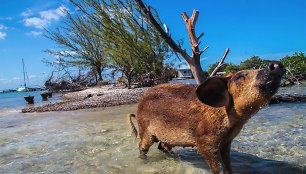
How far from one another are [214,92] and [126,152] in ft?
9.24

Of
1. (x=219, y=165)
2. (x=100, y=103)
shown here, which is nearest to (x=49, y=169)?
(x=219, y=165)

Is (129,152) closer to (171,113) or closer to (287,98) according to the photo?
(171,113)

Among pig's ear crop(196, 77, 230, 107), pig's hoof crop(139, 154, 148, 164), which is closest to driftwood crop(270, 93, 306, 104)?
pig's hoof crop(139, 154, 148, 164)

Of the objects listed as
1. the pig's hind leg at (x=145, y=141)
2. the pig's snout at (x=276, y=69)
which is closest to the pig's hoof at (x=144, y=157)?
the pig's hind leg at (x=145, y=141)

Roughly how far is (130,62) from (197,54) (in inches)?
742

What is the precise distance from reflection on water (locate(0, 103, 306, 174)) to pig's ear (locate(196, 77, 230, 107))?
1.42 m

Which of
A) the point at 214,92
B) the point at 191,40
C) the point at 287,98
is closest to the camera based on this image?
the point at 214,92

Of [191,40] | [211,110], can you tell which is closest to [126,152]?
[211,110]

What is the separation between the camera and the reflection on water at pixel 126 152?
4.90 meters

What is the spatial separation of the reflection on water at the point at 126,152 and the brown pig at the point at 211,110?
0.65 metres

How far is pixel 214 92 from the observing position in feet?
11.7

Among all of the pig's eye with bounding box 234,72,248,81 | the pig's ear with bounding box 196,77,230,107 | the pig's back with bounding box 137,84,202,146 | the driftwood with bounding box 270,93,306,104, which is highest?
the pig's eye with bounding box 234,72,248,81

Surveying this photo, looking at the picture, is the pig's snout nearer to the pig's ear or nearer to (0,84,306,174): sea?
the pig's ear

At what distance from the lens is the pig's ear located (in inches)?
138
